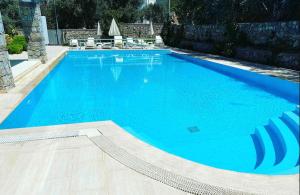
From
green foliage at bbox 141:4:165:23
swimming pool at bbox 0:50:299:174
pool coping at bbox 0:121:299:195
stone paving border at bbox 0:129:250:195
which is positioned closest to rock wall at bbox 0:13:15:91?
swimming pool at bbox 0:50:299:174

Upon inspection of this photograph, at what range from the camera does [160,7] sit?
119ft

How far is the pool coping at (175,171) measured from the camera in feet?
9.15

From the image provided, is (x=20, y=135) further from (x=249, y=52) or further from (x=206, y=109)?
(x=249, y=52)

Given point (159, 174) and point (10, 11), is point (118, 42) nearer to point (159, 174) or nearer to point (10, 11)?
point (10, 11)

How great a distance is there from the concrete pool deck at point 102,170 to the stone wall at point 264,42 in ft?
27.7

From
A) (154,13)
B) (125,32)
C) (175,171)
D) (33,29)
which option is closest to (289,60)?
(175,171)

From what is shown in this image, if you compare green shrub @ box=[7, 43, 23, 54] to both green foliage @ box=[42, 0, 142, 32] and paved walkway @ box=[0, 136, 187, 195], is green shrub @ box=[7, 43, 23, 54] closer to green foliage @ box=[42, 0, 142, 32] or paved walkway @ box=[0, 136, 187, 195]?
green foliage @ box=[42, 0, 142, 32]

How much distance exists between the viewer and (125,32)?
77.8ft

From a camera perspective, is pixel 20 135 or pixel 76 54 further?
pixel 76 54

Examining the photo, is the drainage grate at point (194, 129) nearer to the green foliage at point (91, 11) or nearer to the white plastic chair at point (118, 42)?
the white plastic chair at point (118, 42)

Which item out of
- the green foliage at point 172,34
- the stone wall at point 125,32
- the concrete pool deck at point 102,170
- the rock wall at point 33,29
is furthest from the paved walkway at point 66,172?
the stone wall at point 125,32

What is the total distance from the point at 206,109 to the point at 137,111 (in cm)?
173

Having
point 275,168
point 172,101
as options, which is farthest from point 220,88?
point 275,168

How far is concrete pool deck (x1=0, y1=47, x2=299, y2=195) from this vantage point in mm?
2836
